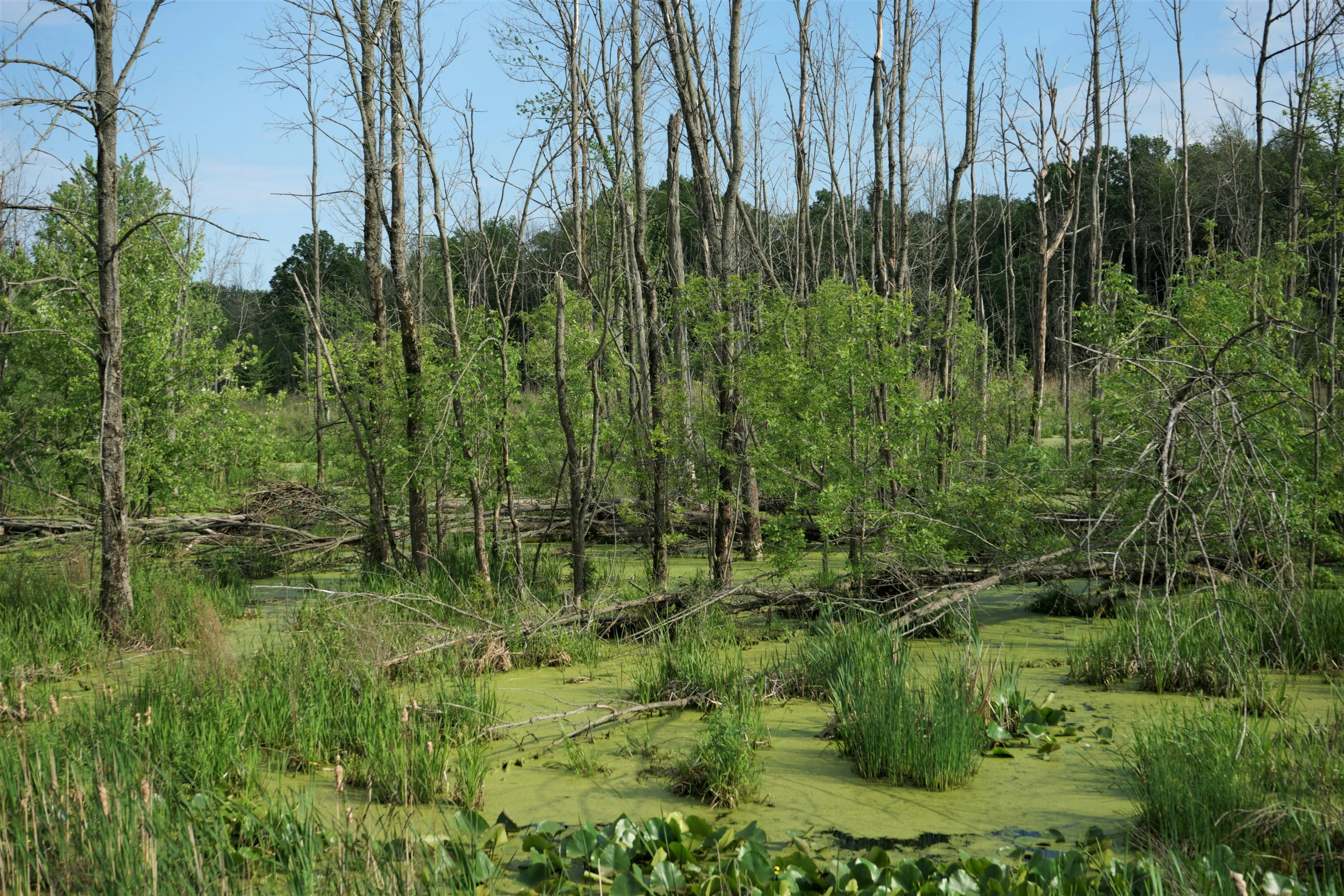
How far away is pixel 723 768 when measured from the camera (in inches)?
176

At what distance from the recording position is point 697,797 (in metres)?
4.55

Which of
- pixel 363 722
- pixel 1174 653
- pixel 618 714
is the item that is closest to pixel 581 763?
pixel 618 714

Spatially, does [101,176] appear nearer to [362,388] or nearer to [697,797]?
[362,388]

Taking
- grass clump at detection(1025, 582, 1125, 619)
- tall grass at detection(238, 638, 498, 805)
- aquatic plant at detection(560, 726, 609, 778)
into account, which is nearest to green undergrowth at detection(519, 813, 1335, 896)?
tall grass at detection(238, 638, 498, 805)

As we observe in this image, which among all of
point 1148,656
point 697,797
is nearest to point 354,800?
point 697,797

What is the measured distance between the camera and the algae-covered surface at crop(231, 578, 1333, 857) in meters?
4.18

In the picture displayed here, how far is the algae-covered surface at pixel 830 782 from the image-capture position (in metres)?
4.18

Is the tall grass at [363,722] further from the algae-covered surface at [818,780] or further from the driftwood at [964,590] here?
the driftwood at [964,590]

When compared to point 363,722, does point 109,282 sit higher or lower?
higher

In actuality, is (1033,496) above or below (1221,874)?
above

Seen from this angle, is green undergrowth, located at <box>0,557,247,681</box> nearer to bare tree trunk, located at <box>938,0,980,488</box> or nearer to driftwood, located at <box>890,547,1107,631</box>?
driftwood, located at <box>890,547,1107,631</box>

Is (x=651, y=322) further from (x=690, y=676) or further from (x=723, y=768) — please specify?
(x=723, y=768)

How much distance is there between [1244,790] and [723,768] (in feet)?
7.25

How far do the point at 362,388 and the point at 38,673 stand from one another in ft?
14.2
